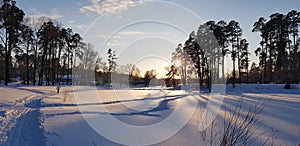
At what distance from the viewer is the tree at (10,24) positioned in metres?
37.4

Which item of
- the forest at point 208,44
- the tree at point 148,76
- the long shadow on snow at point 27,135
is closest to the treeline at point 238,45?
the forest at point 208,44

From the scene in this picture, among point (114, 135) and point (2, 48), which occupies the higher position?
point (2, 48)

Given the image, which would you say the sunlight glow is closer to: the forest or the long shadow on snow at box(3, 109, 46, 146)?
the forest

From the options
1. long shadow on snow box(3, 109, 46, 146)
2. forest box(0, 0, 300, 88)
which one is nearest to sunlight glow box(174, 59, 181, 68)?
forest box(0, 0, 300, 88)

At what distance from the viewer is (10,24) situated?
126 feet

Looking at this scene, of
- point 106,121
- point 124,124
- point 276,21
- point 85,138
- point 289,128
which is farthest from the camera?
point 276,21

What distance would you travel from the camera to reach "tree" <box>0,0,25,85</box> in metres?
37.4

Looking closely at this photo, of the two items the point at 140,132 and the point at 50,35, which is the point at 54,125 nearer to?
the point at 140,132

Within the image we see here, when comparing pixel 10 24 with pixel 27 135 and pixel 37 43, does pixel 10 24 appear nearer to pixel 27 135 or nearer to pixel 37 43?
pixel 37 43

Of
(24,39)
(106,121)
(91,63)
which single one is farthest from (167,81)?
(106,121)

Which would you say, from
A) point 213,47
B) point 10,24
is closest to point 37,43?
point 10,24

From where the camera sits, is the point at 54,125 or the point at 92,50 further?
A: the point at 92,50

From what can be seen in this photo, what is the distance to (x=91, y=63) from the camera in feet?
225

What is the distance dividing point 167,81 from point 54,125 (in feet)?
201
